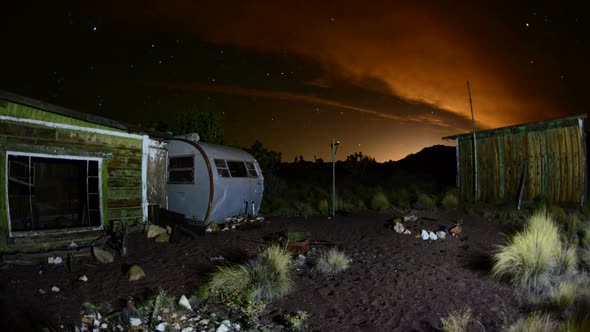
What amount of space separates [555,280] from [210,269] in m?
5.87

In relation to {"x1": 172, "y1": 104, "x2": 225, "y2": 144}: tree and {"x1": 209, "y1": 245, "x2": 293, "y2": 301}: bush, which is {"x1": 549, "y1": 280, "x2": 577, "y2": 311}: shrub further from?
{"x1": 172, "y1": 104, "x2": 225, "y2": 144}: tree

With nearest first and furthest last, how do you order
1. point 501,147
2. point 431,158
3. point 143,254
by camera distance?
point 143,254
point 501,147
point 431,158

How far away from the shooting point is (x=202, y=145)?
36.3ft

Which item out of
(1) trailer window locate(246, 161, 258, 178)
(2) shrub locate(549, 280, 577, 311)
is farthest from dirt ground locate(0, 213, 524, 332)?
(1) trailer window locate(246, 161, 258, 178)

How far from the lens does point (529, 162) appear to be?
40.0 feet

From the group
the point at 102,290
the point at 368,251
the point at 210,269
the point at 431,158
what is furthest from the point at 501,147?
the point at 431,158

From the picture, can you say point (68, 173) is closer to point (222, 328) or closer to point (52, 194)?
point (52, 194)

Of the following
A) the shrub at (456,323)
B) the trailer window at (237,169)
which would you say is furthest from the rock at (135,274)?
the trailer window at (237,169)

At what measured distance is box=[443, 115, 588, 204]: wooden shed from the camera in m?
11.2

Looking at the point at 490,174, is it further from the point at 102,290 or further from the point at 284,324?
the point at 102,290

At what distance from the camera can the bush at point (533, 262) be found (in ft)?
19.5

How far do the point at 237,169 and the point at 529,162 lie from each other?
9.58 metres

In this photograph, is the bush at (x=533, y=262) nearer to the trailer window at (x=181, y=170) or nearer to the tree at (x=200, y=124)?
the trailer window at (x=181, y=170)

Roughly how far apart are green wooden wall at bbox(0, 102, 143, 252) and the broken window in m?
1.62
